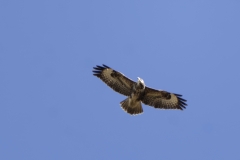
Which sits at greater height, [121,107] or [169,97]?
[169,97]

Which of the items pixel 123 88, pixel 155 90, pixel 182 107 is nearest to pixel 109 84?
pixel 123 88

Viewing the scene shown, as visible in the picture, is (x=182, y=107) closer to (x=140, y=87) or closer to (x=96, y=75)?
(x=140, y=87)

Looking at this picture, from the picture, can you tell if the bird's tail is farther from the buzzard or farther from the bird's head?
the bird's head

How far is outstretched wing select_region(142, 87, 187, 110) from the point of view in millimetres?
15281

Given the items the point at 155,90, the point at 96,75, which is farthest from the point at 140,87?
the point at 96,75

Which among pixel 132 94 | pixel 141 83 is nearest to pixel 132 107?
pixel 132 94

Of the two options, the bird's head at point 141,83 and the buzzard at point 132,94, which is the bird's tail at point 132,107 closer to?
the buzzard at point 132,94

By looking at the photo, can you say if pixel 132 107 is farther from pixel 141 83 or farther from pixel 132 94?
pixel 141 83

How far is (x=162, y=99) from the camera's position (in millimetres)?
15609

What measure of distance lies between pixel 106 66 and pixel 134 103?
1563 millimetres

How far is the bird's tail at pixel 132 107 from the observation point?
15.3 m

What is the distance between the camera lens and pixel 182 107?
15750 mm

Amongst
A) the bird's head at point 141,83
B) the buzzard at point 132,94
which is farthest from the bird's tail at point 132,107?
the bird's head at point 141,83

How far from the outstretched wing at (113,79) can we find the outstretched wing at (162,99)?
0.64 meters
